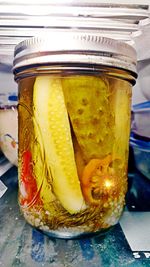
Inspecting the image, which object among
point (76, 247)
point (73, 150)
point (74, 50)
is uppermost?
point (74, 50)

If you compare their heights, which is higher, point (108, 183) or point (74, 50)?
point (74, 50)

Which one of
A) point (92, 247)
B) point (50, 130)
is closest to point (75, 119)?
point (50, 130)

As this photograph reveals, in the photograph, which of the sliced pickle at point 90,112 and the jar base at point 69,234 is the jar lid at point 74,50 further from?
the jar base at point 69,234

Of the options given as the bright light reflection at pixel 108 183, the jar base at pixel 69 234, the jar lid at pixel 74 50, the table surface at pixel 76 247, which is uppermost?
the jar lid at pixel 74 50

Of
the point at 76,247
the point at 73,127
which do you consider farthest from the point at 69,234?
the point at 73,127

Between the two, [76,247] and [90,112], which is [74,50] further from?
[76,247]

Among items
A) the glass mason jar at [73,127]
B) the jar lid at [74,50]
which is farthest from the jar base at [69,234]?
the jar lid at [74,50]
